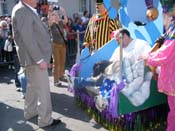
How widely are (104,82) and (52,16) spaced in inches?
107

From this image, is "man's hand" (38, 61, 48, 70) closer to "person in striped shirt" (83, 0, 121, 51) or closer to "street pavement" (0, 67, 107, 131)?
"street pavement" (0, 67, 107, 131)

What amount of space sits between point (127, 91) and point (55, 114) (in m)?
1.64

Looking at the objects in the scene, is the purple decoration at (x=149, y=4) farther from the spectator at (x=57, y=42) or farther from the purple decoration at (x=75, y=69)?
the spectator at (x=57, y=42)

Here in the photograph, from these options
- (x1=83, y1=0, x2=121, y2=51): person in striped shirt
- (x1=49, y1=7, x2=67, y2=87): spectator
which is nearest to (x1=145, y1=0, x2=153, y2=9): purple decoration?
(x1=83, y1=0, x2=121, y2=51): person in striped shirt

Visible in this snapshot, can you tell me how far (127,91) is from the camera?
404 centimetres

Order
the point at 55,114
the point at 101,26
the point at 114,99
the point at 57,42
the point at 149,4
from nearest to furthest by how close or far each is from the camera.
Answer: the point at 114,99
the point at 149,4
the point at 55,114
the point at 101,26
the point at 57,42

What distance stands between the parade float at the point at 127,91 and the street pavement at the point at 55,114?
172 millimetres

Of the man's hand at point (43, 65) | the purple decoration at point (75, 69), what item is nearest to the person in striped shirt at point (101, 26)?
the purple decoration at point (75, 69)

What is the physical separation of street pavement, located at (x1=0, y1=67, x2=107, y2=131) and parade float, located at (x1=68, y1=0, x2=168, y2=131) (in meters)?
0.17

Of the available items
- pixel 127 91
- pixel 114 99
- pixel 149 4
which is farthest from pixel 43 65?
pixel 149 4

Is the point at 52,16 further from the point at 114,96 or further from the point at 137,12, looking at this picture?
the point at 114,96

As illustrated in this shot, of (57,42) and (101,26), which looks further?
(57,42)

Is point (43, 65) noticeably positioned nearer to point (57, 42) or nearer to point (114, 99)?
point (114, 99)

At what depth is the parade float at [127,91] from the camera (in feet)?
13.3
